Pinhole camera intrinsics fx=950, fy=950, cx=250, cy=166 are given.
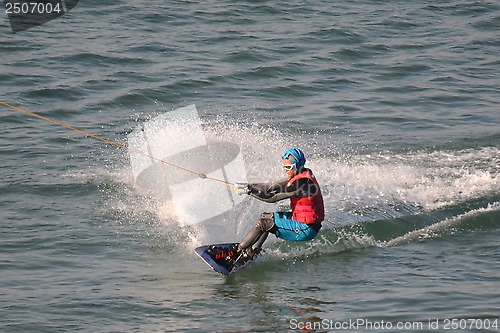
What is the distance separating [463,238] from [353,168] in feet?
11.6

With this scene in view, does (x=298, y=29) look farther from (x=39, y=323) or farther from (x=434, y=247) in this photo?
(x=39, y=323)

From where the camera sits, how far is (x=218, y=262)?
1202 centimetres

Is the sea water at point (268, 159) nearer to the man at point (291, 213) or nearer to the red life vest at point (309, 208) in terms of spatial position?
the man at point (291, 213)

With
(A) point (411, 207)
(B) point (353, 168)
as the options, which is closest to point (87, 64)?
(B) point (353, 168)

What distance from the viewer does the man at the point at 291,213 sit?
12.0m

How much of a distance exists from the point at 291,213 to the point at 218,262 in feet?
3.70

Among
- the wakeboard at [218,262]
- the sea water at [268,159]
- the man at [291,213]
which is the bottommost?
the sea water at [268,159]

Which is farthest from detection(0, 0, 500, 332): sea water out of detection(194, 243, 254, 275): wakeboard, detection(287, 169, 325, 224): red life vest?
detection(287, 169, 325, 224): red life vest

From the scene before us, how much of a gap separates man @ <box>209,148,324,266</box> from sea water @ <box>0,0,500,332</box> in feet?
1.16

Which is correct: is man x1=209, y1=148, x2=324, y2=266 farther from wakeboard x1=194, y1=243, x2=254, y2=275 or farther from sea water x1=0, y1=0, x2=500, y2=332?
sea water x1=0, y1=0, x2=500, y2=332

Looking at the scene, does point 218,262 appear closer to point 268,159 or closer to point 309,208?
point 309,208

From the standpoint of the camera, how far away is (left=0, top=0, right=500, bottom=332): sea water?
11.0 metres

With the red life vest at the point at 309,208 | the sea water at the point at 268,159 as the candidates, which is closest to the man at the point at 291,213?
→ the red life vest at the point at 309,208

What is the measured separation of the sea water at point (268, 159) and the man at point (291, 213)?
1.16 ft
